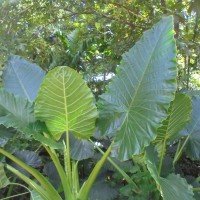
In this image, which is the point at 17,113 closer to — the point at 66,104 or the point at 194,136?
the point at 66,104

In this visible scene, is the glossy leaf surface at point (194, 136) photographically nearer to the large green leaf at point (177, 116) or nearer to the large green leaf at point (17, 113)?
the large green leaf at point (177, 116)

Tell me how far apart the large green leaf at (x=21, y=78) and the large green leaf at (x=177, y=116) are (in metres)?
0.81

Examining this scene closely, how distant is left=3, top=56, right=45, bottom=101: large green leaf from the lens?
82.5 inches

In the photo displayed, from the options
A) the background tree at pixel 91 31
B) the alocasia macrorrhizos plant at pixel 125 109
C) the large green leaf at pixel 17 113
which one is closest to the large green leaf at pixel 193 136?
the alocasia macrorrhizos plant at pixel 125 109

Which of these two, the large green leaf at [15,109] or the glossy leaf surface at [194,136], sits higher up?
the large green leaf at [15,109]

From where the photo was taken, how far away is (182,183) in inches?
59.5

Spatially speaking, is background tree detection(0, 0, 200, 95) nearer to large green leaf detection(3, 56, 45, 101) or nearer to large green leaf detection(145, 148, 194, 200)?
large green leaf detection(3, 56, 45, 101)

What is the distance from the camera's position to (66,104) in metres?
1.52

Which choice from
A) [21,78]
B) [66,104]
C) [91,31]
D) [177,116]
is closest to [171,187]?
[177,116]

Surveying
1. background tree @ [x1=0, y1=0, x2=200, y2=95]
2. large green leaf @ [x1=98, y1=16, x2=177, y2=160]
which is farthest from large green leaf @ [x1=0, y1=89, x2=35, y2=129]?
background tree @ [x1=0, y1=0, x2=200, y2=95]

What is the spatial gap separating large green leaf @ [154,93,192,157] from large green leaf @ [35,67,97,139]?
0.34 meters

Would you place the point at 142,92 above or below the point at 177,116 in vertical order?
above

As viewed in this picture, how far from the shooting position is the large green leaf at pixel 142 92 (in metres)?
1.41

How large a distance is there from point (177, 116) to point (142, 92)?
0.25m
